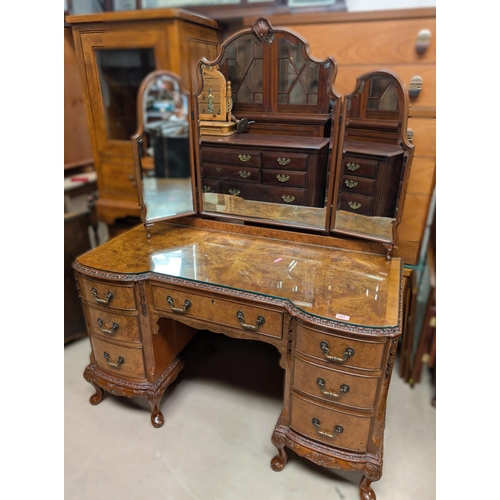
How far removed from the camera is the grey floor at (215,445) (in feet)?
4.49

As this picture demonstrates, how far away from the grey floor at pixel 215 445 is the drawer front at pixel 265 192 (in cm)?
81

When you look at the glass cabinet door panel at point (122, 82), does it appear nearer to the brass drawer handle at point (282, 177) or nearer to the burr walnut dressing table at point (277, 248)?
the burr walnut dressing table at point (277, 248)

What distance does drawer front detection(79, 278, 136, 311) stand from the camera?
1.39 meters

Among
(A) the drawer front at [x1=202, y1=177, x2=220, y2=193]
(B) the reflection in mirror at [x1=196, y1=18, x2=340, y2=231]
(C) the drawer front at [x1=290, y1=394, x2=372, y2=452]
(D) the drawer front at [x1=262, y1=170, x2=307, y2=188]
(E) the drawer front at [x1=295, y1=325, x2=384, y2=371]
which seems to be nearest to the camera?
(E) the drawer front at [x1=295, y1=325, x2=384, y2=371]

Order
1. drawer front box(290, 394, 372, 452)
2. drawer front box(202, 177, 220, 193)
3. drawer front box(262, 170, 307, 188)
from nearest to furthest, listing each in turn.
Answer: drawer front box(290, 394, 372, 452) → drawer front box(262, 170, 307, 188) → drawer front box(202, 177, 220, 193)

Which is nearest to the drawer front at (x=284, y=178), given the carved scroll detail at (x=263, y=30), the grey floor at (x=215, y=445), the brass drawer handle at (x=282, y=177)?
the brass drawer handle at (x=282, y=177)

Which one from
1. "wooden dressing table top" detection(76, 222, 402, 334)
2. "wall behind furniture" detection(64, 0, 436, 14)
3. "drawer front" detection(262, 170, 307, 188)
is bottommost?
"wooden dressing table top" detection(76, 222, 402, 334)

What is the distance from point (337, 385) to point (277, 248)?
22.7 inches

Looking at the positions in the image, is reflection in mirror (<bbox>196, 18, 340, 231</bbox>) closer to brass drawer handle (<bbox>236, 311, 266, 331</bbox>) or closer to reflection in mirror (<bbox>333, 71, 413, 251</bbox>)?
reflection in mirror (<bbox>333, 71, 413, 251</bbox>)

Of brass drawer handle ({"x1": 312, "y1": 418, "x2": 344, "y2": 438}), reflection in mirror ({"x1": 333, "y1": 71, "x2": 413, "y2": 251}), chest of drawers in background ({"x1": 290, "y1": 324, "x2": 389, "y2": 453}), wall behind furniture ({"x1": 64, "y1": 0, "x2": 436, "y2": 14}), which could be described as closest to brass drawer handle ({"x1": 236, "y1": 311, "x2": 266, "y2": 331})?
chest of drawers in background ({"x1": 290, "y1": 324, "x2": 389, "y2": 453})

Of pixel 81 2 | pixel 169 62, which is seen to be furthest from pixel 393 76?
pixel 81 2

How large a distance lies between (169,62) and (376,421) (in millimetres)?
1492

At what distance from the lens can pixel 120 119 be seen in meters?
1.62

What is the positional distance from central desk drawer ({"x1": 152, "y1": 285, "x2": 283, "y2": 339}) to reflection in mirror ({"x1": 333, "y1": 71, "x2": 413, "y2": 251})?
475 millimetres
